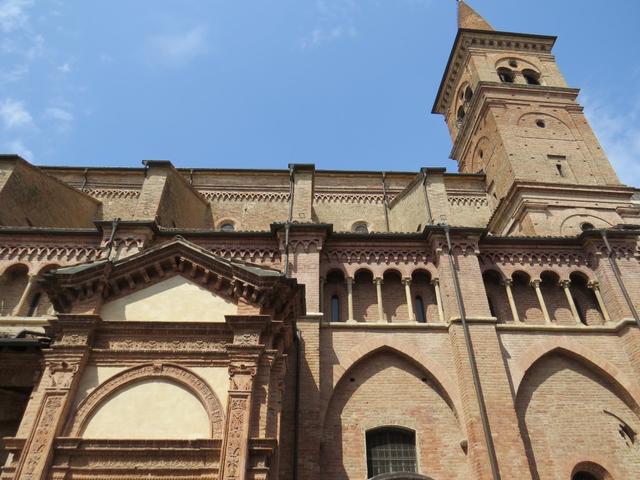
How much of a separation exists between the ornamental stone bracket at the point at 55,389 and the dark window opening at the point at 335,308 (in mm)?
6889

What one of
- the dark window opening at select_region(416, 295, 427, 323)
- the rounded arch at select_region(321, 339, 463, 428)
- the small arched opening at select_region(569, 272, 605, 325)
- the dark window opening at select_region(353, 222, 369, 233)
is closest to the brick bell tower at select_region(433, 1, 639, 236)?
the small arched opening at select_region(569, 272, 605, 325)

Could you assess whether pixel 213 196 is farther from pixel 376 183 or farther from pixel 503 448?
pixel 503 448

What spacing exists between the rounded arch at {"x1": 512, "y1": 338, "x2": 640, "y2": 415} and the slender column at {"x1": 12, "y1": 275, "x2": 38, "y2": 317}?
13.7 metres

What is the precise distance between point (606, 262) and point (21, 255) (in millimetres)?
17908

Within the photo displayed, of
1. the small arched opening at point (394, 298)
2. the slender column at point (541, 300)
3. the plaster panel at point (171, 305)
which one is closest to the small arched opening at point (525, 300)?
the slender column at point (541, 300)

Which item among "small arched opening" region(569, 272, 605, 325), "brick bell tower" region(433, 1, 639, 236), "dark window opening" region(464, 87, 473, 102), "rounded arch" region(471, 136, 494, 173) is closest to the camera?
"small arched opening" region(569, 272, 605, 325)

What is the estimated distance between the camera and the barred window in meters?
12.2

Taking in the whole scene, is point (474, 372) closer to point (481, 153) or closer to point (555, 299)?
point (555, 299)

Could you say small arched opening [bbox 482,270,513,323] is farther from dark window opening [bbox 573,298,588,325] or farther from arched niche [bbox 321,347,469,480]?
arched niche [bbox 321,347,469,480]

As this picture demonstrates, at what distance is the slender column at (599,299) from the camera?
48.5ft

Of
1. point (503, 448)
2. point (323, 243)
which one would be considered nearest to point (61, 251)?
point (323, 243)

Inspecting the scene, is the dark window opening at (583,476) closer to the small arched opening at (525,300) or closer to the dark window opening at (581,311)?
the small arched opening at (525,300)

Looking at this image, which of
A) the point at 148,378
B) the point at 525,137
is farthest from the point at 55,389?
the point at 525,137

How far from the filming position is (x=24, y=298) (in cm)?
1445
